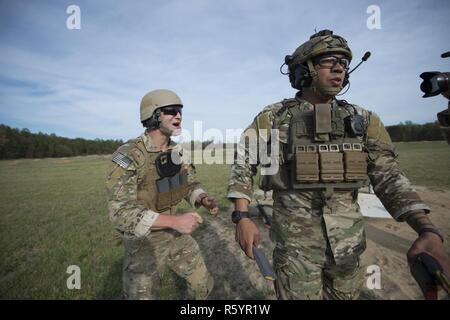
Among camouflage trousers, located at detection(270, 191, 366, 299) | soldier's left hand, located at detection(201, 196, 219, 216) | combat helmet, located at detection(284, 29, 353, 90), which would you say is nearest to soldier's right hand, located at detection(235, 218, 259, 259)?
camouflage trousers, located at detection(270, 191, 366, 299)

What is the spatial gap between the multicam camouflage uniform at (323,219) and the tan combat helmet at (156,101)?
4.82 ft

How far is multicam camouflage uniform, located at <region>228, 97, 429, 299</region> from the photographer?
2.20 m

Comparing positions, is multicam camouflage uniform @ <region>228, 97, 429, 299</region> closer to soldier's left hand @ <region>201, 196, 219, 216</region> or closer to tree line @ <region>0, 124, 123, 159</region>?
soldier's left hand @ <region>201, 196, 219, 216</region>

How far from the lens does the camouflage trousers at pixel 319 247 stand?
2.20m

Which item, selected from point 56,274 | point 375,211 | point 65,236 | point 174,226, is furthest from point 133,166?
point 375,211

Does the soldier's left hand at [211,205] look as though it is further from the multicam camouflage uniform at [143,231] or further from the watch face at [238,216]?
the watch face at [238,216]

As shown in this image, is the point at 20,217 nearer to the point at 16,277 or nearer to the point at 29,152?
the point at 16,277

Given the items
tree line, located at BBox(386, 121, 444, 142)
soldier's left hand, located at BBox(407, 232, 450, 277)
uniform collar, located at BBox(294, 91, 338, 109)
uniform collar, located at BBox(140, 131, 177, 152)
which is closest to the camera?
soldier's left hand, located at BBox(407, 232, 450, 277)

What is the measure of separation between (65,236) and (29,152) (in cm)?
7731

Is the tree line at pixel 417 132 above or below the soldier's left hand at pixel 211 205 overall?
above

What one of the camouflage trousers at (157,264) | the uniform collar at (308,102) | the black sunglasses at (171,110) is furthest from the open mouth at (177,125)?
the uniform collar at (308,102)

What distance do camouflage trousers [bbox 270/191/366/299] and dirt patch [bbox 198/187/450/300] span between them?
1932 millimetres

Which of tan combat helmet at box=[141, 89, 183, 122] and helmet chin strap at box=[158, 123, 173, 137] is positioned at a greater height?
tan combat helmet at box=[141, 89, 183, 122]

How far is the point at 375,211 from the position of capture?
7.62 metres
